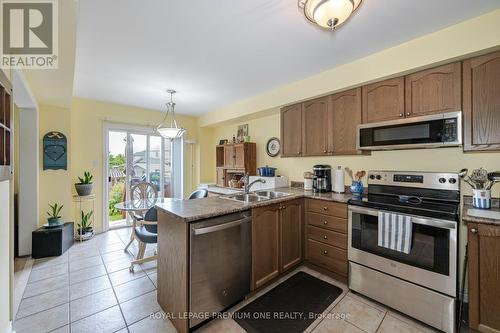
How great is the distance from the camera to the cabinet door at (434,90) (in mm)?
1871

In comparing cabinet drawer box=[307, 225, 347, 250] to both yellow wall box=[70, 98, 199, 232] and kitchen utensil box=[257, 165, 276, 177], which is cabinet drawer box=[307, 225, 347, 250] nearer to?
kitchen utensil box=[257, 165, 276, 177]

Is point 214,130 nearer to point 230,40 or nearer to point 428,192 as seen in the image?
point 230,40

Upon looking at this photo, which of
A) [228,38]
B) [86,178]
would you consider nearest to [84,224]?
[86,178]

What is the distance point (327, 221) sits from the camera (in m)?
2.40

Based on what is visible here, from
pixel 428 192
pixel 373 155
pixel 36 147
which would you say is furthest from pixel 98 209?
pixel 428 192

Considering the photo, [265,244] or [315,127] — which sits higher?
[315,127]

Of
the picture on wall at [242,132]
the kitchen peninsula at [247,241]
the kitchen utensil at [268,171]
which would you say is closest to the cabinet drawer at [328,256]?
the kitchen peninsula at [247,241]

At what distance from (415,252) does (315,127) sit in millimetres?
1758

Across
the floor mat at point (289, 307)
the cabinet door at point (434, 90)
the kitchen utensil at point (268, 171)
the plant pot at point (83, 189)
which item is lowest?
the floor mat at point (289, 307)

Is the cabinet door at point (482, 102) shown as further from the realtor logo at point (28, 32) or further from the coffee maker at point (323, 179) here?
the realtor logo at point (28, 32)

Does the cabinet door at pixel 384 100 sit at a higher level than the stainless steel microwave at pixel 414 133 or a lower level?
higher

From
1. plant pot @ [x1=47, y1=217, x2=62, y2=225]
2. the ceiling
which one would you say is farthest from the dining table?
the ceiling

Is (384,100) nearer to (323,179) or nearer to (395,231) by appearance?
(323,179)

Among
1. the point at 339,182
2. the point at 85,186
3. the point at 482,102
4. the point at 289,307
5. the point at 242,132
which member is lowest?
the point at 289,307
